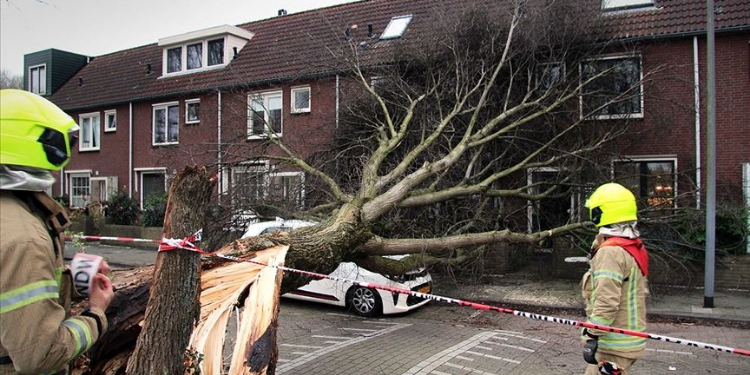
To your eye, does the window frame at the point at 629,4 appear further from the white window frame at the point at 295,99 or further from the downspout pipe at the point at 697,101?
the white window frame at the point at 295,99

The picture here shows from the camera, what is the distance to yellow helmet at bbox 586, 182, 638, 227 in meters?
3.49

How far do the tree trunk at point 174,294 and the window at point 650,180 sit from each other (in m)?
8.62

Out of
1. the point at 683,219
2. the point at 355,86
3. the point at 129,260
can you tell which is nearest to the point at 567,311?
the point at 683,219

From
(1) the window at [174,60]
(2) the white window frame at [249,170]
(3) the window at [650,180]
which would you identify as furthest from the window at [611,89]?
(1) the window at [174,60]

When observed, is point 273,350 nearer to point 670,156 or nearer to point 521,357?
point 521,357

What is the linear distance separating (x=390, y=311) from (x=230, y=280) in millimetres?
4832

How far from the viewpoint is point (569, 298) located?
973 cm

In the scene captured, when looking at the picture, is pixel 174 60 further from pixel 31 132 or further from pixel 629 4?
pixel 31 132

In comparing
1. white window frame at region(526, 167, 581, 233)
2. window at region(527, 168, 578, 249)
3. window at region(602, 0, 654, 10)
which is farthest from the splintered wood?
window at region(602, 0, 654, 10)

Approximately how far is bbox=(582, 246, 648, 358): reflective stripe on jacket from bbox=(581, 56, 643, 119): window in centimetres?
775

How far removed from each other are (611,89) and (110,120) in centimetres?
2021

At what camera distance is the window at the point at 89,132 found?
888 inches

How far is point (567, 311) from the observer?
29.3 feet

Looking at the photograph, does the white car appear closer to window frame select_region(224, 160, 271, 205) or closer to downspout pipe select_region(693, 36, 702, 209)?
window frame select_region(224, 160, 271, 205)
